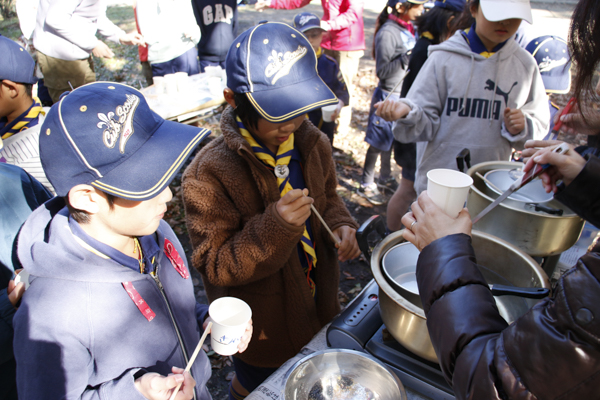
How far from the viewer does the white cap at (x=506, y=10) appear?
2.48m

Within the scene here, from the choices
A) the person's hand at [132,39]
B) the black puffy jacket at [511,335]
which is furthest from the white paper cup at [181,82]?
the black puffy jacket at [511,335]

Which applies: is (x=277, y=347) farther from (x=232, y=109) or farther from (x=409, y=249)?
(x=232, y=109)

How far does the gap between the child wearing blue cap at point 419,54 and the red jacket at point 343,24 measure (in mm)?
2247

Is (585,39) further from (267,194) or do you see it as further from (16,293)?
(16,293)

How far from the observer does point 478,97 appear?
2859mm

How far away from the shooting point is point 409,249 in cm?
175

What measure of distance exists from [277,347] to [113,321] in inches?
43.0

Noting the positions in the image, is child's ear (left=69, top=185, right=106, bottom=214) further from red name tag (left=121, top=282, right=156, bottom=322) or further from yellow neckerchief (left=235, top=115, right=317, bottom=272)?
yellow neckerchief (left=235, top=115, right=317, bottom=272)

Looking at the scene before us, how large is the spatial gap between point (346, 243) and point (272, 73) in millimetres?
977

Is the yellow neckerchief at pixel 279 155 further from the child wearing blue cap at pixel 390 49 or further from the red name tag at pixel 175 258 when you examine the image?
the child wearing blue cap at pixel 390 49

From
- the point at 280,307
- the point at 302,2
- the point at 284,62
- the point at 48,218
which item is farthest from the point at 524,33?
the point at 48,218

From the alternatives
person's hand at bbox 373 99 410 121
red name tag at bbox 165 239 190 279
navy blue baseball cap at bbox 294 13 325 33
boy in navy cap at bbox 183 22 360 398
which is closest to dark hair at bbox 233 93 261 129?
boy in navy cap at bbox 183 22 360 398

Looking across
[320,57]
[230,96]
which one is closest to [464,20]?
[320,57]

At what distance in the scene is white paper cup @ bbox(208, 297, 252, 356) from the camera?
135cm
